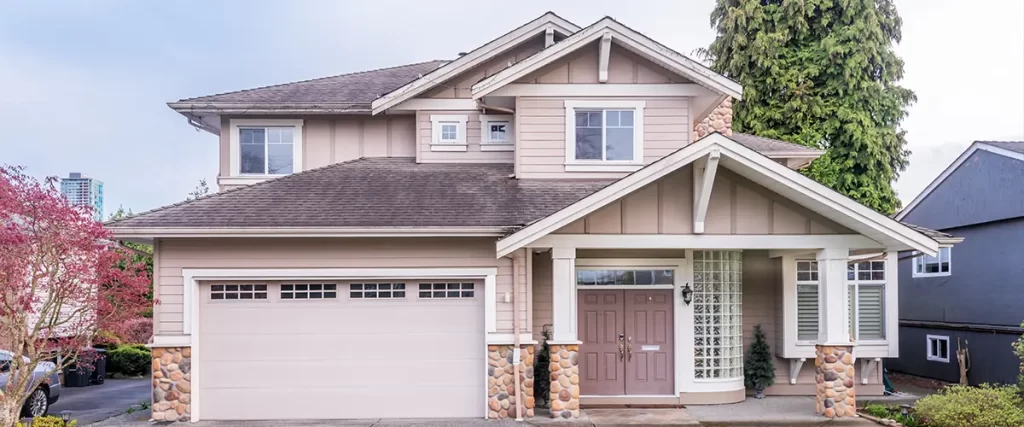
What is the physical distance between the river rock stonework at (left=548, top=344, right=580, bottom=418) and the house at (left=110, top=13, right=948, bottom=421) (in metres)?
0.03

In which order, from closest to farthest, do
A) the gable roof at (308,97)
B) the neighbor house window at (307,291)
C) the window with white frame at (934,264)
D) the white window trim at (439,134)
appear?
the neighbor house window at (307,291) → the white window trim at (439,134) → the gable roof at (308,97) → the window with white frame at (934,264)

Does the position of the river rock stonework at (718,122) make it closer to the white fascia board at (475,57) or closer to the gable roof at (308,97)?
the white fascia board at (475,57)

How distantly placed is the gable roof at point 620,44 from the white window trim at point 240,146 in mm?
3799

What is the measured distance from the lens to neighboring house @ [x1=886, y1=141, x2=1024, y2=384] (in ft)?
48.7

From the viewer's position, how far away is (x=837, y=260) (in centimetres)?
1119

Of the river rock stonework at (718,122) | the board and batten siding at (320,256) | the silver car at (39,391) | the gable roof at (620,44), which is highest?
the gable roof at (620,44)

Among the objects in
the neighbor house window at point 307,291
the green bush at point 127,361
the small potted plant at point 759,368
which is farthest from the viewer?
the green bush at point 127,361

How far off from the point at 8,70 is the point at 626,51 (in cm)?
1677

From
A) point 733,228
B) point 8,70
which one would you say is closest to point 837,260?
point 733,228

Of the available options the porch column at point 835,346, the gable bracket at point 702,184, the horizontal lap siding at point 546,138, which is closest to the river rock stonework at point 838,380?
the porch column at point 835,346

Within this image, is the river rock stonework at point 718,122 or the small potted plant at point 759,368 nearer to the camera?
the small potted plant at point 759,368

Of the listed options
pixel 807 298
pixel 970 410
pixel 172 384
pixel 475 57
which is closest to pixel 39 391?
pixel 172 384

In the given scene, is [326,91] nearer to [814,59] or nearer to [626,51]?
[626,51]

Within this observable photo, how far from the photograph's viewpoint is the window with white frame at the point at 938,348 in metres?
16.8
